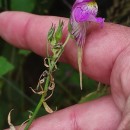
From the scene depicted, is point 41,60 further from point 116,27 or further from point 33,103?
point 116,27

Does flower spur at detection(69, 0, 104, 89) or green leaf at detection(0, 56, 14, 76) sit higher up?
flower spur at detection(69, 0, 104, 89)

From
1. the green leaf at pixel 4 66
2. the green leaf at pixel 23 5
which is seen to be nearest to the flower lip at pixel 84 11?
the green leaf at pixel 4 66

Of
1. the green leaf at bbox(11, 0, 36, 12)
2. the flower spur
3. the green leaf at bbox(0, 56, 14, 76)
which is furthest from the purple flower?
the green leaf at bbox(11, 0, 36, 12)

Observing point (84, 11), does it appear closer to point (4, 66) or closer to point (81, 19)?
point (81, 19)

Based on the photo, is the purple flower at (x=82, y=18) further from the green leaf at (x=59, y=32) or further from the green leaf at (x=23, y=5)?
the green leaf at (x=23, y=5)

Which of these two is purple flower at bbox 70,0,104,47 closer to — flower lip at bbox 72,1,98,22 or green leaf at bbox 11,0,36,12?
flower lip at bbox 72,1,98,22
